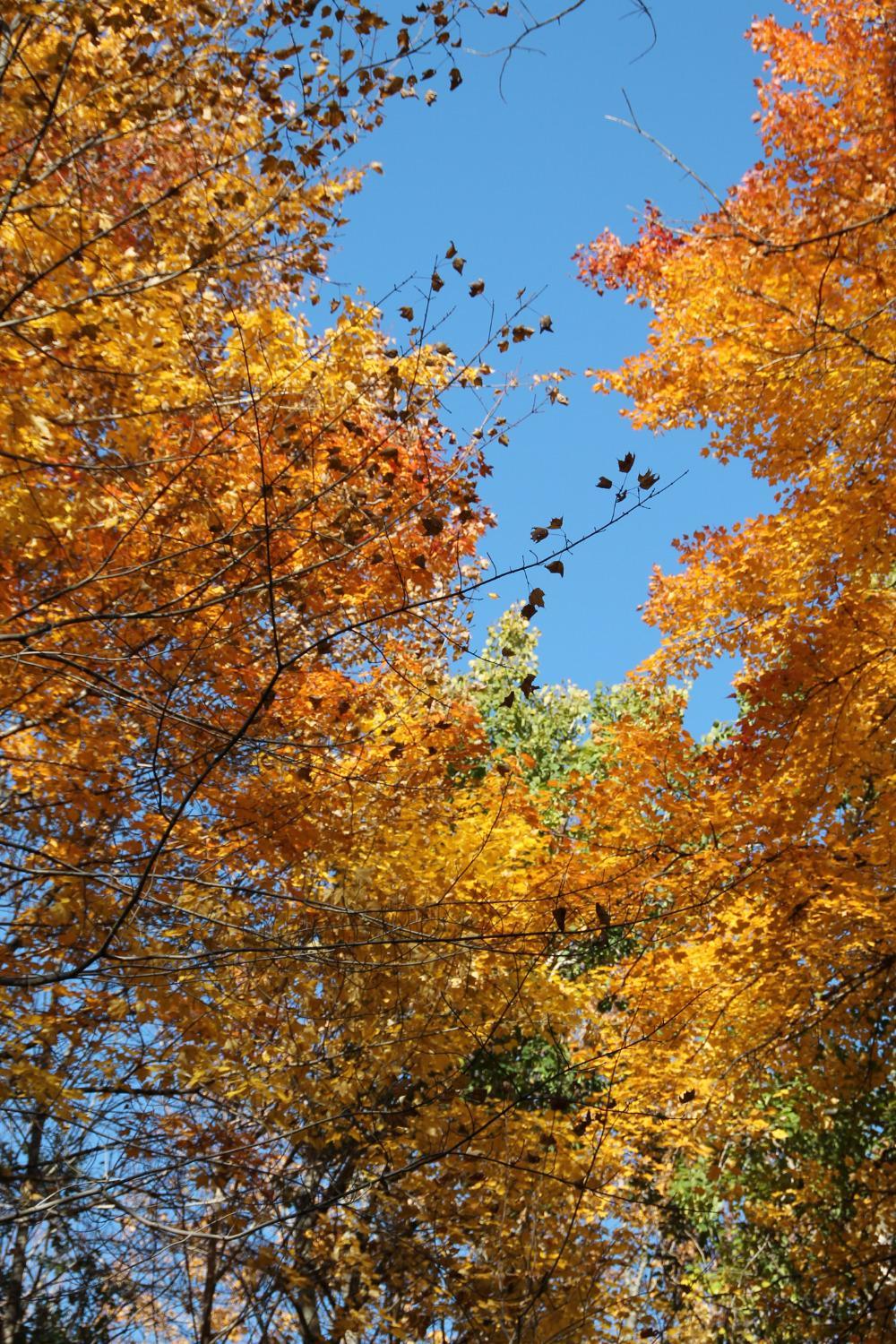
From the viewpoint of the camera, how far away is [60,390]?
5.73 metres

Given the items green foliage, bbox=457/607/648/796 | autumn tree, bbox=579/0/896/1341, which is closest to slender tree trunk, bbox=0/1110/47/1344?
autumn tree, bbox=579/0/896/1341

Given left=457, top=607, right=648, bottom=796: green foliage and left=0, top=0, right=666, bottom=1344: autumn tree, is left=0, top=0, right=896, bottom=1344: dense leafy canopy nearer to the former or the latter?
left=0, top=0, right=666, bottom=1344: autumn tree

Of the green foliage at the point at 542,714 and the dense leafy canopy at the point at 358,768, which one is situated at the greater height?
the green foliage at the point at 542,714

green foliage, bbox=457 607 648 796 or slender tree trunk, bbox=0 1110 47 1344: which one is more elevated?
green foliage, bbox=457 607 648 796

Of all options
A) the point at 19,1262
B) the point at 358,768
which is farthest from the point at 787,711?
the point at 19,1262

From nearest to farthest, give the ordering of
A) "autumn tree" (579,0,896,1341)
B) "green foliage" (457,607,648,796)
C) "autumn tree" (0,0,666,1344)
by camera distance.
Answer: "autumn tree" (0,0,666,1344) < "autumn tree" (579,0,896,1341) < "green foliage" (457,607,648,796)

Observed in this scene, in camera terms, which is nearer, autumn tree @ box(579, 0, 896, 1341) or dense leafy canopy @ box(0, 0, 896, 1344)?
dense leafy canopy @ box(0, 0, 896, 1344)

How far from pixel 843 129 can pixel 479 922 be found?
24.7 feet

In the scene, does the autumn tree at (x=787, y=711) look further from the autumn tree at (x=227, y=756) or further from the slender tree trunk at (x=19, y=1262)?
the slender tree trunk at (x=19, y=1262)

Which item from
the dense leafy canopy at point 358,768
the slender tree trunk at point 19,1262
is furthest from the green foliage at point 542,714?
the slender tree trunk at point 19,1262

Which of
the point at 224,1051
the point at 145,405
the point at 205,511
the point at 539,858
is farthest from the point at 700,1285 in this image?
the point at 145,405

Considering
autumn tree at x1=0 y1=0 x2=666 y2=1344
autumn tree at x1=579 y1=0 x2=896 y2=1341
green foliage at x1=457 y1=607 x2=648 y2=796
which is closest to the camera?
autumn tree at x1=0 y1=0 x2=666 y2=1344

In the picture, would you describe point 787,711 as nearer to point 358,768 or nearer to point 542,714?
point 358,768

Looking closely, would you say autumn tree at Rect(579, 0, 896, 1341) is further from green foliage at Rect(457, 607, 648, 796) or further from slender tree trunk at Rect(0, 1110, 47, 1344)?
green foliage at Rect(457, 607, 648, 796)
